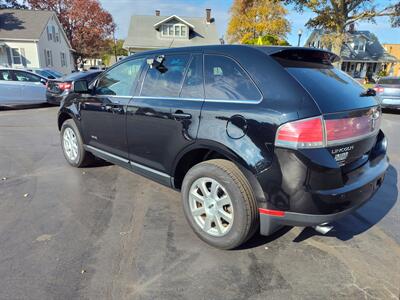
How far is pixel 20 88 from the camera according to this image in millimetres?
11781

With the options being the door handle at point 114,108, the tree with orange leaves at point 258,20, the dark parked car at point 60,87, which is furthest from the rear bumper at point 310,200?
the tree with orange leaves at point 258,20

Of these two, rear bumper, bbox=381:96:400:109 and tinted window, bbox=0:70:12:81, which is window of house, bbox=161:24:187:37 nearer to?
tinted window, bbox=0:70:12:81

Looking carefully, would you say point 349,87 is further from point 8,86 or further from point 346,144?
point 8,86

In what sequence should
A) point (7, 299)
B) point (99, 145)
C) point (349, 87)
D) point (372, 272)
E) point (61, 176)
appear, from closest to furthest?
point (7, 299), point (372, 272), point (349, 87), point (99, 145), point (61, 176)

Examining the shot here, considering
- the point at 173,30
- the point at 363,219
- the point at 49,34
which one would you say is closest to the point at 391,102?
the point at 363,219

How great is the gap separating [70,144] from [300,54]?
3.83 metres

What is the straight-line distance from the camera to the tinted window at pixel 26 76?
11.9 metres

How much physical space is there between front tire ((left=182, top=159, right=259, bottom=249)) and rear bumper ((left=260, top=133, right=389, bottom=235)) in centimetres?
16

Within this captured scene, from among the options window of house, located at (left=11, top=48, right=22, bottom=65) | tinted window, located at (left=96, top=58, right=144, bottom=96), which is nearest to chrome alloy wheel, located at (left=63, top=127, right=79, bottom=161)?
tinted window, located at (left=96, top=58, right=144, bottom=96)

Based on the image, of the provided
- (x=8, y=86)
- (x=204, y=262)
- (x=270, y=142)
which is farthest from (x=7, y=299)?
(x=8, y=86)

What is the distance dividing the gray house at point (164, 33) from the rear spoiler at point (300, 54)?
33032 mm

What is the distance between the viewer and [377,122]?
2.95 meters

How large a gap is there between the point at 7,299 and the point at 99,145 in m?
2.36

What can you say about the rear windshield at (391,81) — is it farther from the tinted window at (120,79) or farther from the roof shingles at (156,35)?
the roof shingles at (156,35)
